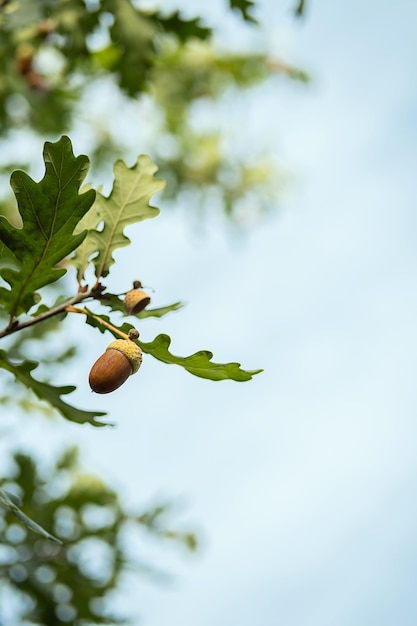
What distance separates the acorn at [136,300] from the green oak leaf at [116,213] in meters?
0.14

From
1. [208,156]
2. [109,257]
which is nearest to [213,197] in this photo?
[208,156]

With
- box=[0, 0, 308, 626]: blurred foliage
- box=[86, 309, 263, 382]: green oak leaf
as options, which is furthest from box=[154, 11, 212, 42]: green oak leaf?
box=[86, 309, 263, 382]: green oak leaf

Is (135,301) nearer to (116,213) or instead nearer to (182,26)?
(116,213)

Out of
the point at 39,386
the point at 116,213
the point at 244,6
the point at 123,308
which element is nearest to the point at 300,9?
the point at 244,6

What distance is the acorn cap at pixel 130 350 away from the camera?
5.78 feet

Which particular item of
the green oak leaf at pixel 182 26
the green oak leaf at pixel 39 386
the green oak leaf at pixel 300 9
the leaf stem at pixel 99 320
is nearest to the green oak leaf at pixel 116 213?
the leaf stem at pixel 99 320

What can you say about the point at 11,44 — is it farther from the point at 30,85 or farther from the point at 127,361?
the point at 127,361

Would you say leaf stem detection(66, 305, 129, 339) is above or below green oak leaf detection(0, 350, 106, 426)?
above

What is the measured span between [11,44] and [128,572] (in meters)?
3.09

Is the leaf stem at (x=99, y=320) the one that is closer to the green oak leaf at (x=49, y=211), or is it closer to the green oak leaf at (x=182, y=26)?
the green oak leaf at (x=49, y=211)

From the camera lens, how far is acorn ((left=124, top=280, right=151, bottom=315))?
188cm

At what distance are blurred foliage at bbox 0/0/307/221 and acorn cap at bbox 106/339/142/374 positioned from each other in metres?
2.14

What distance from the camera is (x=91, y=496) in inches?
191

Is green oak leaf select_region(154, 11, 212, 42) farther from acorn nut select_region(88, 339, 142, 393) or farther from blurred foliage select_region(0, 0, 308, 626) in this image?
acorn nut select_region(88, 339, 142, 393)
